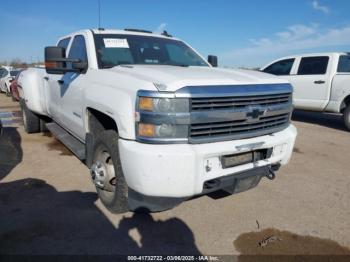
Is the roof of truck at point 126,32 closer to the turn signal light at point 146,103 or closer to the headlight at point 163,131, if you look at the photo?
the turn signal light at point 146,103

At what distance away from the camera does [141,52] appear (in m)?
3.97

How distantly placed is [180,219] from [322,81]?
254 inches

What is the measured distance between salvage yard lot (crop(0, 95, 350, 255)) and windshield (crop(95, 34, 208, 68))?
5.37ft

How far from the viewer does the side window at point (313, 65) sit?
8.02 m

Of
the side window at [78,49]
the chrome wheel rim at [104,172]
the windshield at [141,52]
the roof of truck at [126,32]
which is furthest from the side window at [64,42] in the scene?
the chrome wheel rim at [104,172]

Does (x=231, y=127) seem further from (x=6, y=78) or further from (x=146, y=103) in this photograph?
(x=6, y=78)

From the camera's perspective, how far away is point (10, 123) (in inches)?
318

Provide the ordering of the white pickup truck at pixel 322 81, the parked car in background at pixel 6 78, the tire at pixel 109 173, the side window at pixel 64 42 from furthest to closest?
the parked car in background at pixel 6 78 → the white pickup truck at pixel 322 81 → the side window at pixel 64 42 → the tire at pixel 109 173

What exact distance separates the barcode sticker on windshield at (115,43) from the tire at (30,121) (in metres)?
3.47

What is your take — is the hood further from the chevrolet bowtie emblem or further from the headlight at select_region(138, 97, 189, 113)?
the chevrolet bowtie emblem

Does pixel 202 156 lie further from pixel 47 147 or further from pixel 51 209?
pixel 47 147

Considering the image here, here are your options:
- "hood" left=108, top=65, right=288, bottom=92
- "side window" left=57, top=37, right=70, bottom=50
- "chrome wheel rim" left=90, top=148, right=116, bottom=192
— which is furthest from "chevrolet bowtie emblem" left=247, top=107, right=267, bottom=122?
"side window" left=57, top=37, right=70, bottom=50

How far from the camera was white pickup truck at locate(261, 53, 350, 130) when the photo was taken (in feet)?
24.9

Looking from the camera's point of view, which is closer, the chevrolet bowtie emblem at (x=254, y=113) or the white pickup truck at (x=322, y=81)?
the chevrolet bowtie emblem at (x=254, y=113)
